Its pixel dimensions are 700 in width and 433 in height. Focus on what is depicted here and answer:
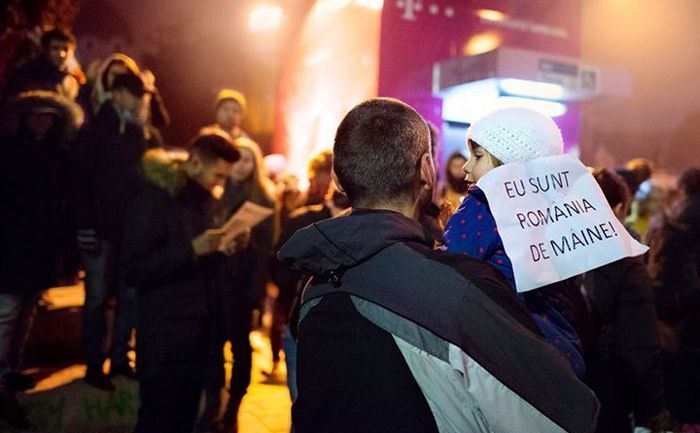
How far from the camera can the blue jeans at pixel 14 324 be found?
4.52 metres

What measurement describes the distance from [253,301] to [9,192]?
186cm

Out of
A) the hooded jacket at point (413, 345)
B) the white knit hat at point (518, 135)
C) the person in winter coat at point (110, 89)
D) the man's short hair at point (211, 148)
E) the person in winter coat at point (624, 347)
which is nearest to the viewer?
the hooded jacket at point (413, 345)

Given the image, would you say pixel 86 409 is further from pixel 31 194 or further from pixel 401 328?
pixel 401 328

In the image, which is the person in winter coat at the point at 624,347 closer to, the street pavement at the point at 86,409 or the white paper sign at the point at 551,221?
the white paper sign at the point at 551,221

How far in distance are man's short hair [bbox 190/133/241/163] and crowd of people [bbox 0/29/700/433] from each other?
2 centimetres

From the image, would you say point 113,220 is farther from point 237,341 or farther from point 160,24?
point 160,24

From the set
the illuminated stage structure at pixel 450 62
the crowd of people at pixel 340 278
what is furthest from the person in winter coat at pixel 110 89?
the illuminated stage structure at pixel 450 62

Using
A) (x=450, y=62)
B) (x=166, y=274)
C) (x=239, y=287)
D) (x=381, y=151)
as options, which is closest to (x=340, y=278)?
(x=381, y=151)

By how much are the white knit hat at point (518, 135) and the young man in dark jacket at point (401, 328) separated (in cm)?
24

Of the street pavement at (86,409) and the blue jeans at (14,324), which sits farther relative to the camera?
the street pavement at (86,409)

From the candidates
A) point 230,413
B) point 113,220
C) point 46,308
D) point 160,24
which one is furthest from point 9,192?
point 160,24

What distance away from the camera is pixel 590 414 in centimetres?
152

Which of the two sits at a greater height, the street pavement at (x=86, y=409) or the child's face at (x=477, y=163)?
the child's face at (x=477, y=163)

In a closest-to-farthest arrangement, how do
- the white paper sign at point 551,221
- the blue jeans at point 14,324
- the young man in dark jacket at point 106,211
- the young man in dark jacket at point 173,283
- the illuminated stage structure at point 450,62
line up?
1. the white paper sign at point 551,221
2. the young man in dark jacket at point 173,283
3. the blue jeans at point 14,324
4. the young man in dark jacket at point 106,211
5. the illuminated stage structure at point 450,62
